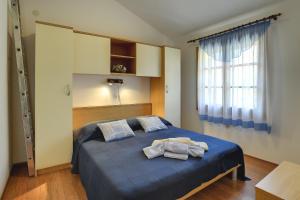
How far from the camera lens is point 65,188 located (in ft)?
7.05

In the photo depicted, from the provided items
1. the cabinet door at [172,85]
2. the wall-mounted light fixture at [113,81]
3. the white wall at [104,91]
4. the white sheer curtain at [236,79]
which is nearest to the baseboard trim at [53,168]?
the white wall at [104,91]

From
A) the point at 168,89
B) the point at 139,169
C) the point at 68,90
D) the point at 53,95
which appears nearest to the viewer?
the point at 139,169

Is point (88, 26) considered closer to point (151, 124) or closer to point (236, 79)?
point (151, 124)

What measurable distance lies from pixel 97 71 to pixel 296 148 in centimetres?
326

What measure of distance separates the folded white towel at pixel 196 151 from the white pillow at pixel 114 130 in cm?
108

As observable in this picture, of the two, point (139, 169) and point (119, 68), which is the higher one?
point (119, 68)

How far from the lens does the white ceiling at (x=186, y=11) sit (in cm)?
283

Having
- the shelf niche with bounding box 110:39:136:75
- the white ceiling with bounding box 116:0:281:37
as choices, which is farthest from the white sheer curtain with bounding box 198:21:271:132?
the shelf niche with bounding box 110:39:136:75

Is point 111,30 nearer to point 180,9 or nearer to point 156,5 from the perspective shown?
point 156,5

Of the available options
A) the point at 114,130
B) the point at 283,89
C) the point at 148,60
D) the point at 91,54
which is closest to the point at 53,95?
the point at 91,54

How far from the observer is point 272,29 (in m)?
2.73

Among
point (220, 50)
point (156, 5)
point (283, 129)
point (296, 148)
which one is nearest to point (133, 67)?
point (156, 5)

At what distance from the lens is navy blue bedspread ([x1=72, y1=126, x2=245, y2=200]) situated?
1.45 m

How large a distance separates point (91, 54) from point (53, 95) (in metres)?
0.88
